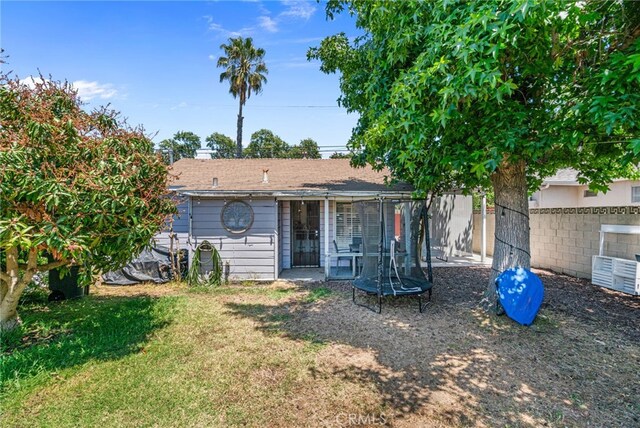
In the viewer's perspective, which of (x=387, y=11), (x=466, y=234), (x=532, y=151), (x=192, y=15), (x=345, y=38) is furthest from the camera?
(x=466, y=234)

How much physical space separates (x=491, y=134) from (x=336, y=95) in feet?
14.4

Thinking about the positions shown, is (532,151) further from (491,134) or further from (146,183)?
(146,183)

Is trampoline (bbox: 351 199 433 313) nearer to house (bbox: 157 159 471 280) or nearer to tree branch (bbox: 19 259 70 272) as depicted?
house (bbox: 157 159 471 280)

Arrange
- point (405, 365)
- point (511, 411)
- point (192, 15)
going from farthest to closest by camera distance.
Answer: point (192, 15) → point (405, 365) → point (511, 411)

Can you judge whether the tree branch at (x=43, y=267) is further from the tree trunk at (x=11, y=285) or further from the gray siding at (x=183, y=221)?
the gray siding at (x=183, y=221)

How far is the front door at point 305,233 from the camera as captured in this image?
9.80 metres

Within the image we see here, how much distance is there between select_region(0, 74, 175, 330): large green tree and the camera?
10.6 ft

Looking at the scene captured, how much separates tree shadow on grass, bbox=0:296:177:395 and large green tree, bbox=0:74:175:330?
54 centimetres

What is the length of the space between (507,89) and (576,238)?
6776mm

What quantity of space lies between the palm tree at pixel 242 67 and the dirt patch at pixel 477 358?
18.0 metres

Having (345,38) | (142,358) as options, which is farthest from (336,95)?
(142,358)

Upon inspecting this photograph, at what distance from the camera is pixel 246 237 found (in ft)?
26.7

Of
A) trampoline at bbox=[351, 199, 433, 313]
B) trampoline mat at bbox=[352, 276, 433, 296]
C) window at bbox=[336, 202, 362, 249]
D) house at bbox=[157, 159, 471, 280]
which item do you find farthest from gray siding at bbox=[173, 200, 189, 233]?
trampoline mat at bbox=[352, 276, 433, 296]

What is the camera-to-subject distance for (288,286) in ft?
25.2
